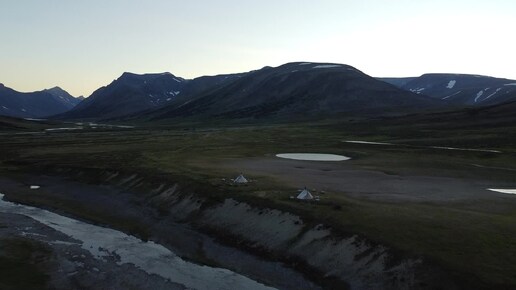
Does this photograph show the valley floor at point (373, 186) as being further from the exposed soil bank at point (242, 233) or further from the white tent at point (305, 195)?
the white tent at point (305, 195)

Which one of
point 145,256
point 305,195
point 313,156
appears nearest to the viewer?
point 145,256

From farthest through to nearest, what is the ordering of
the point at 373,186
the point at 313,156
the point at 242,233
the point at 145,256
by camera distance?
the point at 313,156
the point at 373,186
the point at 242,233
the point at 145,256

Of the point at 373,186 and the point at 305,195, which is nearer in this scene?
the point at 305,195

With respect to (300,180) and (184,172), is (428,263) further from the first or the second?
(184,172)

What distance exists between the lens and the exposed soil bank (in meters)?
38.2

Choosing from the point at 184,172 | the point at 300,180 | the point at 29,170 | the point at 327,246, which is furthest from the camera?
the point at 29,170

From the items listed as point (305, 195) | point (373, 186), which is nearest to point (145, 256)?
point (305, 195)

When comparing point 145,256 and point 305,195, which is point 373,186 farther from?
point 145,256

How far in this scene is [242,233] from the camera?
5125 cm

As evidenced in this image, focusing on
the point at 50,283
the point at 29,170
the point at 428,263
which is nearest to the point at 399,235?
the point at 428,263

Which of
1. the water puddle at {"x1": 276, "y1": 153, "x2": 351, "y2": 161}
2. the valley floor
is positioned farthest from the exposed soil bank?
the water puddle at {"x1": 276, "y1": 153, "x2": 351, "y2": 161}

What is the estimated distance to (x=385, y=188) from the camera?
66.8 metres

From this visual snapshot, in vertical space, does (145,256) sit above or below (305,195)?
below

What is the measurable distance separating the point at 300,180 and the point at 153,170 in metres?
27.9
